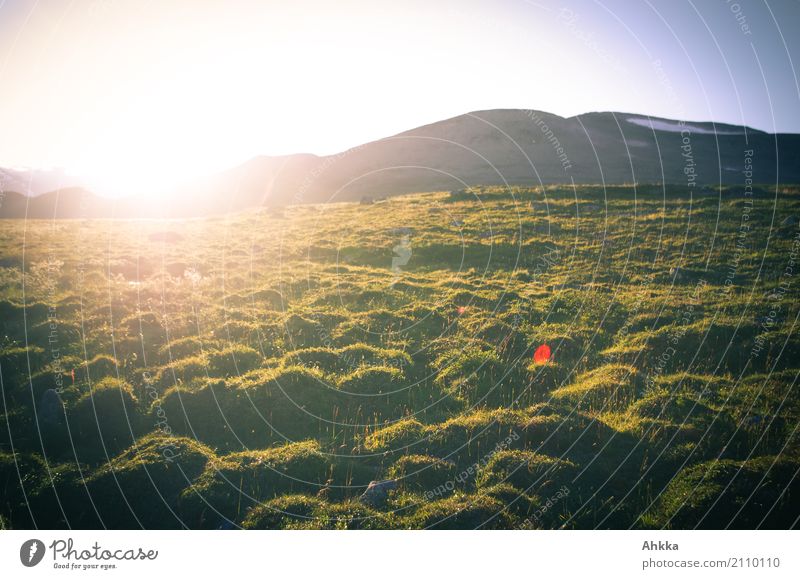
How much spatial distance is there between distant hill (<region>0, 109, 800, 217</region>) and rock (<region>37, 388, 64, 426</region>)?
6219cm

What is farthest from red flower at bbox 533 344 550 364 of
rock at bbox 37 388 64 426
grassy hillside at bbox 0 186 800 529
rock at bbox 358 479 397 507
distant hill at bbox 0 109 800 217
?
distant hill at bbox 0 109 800 217

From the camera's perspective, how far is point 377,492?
833cm

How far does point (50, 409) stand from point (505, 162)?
329 feet

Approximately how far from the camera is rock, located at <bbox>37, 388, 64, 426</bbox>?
997cm

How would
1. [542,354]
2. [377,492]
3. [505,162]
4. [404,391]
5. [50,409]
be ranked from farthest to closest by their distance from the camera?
[505,162] < [542,354] < [404,391] < [50,409] < [377,492]

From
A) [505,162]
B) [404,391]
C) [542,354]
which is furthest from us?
[505,162]

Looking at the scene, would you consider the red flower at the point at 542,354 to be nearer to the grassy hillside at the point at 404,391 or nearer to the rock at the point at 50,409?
the grassy hillside at the point at 404,391

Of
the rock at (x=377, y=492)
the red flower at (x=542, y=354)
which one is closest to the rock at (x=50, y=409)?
the rock at (x=377, y=492)

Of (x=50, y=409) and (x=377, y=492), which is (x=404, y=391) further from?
(x=50, y=409)

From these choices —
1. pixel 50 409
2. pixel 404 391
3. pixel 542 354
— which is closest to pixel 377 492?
pixel 404 391

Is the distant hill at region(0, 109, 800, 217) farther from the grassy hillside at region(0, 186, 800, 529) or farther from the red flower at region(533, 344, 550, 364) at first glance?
the red flower at region(533, 344, 550, 364)

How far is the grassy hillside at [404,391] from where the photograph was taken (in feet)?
26.7

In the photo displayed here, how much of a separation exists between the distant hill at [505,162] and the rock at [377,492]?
2541 inches

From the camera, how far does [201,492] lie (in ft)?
27.3
